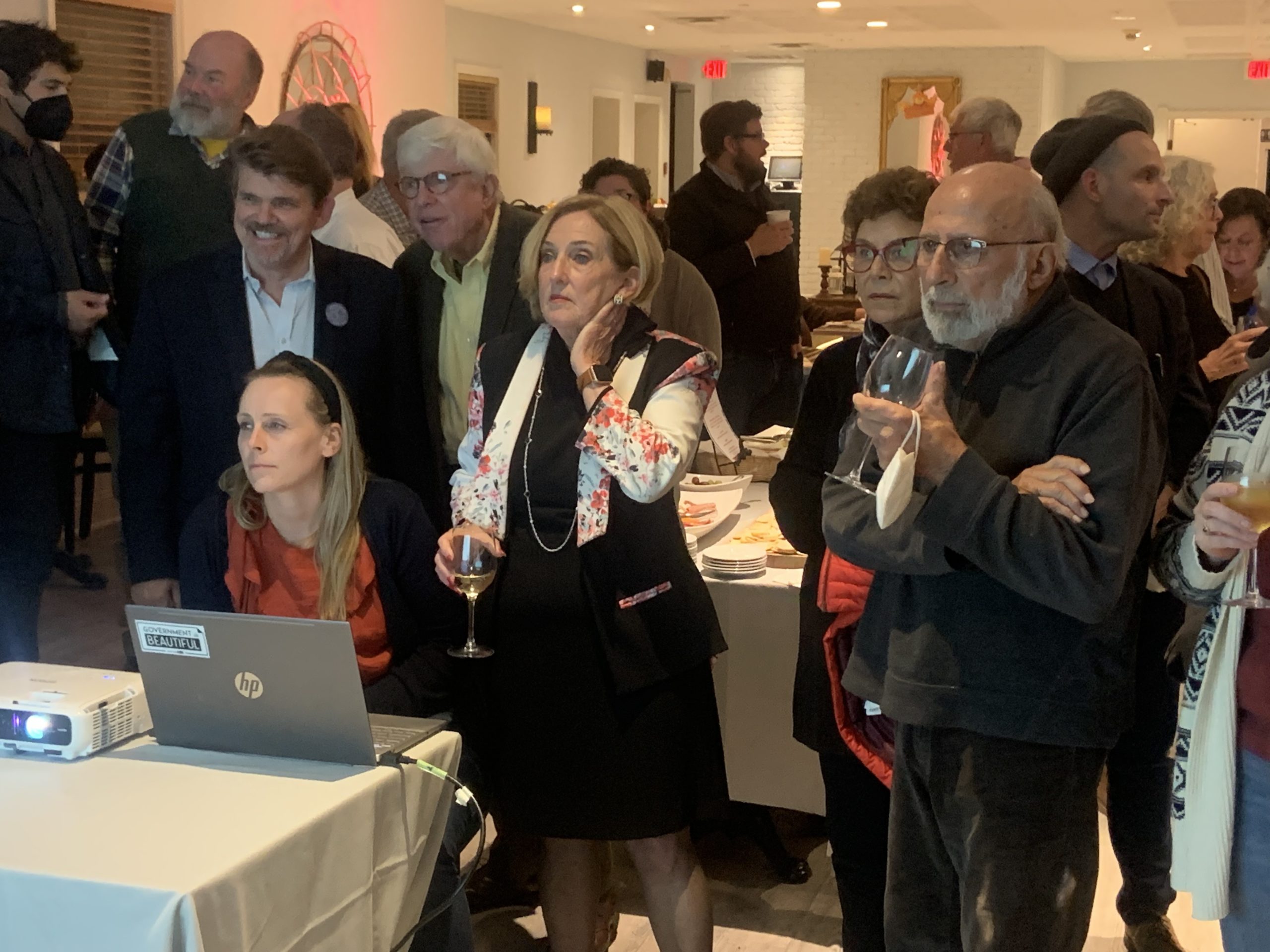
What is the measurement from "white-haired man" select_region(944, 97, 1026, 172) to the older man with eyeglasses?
2627mm

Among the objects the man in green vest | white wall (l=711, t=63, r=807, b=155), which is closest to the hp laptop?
the man in green vest

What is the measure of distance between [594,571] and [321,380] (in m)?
0.61

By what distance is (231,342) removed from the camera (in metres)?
2.80

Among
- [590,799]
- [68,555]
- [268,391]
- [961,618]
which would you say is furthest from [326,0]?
[961,618]

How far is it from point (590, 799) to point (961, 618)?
0.88 m

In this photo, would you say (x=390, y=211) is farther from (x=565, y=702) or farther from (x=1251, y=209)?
(x=1251, y=209)

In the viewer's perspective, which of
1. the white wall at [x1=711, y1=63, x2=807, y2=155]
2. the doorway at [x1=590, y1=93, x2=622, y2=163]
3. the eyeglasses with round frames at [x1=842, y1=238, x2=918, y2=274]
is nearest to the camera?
the eyeglasses with round frames at [x1=842, y1=238, x2=918, y2=274]

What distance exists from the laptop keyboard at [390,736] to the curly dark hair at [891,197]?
1.03 meters

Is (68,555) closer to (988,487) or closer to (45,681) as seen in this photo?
(45,681)

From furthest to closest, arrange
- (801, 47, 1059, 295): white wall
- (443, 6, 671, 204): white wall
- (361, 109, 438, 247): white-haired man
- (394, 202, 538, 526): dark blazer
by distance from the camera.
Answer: (801, 47, 1059, 295): white wall < (443, 6, 671, 204): white wall < (361, 109, 438, 247): white-haired man < (394, 202, 538, 526): dark blazer

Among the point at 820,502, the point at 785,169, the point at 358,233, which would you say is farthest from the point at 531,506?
the point at 785,169

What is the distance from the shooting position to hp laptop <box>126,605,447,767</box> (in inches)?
69.5

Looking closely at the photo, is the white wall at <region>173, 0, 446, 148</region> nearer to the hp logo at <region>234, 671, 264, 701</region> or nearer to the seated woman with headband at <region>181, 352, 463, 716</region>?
the seated woman with headband at <region>181, 352, 463, 716</region>

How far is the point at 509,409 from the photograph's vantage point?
2434 mm
